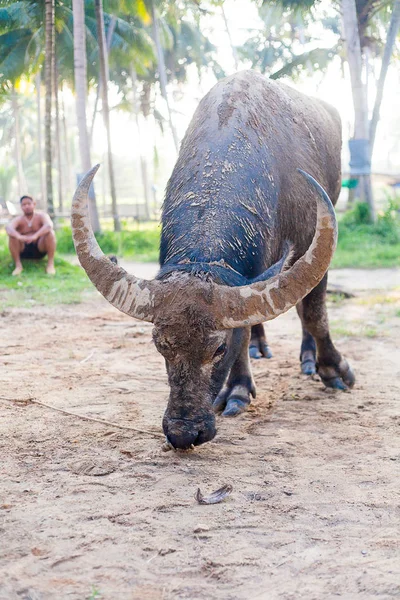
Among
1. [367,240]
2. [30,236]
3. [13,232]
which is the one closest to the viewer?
[13,232]

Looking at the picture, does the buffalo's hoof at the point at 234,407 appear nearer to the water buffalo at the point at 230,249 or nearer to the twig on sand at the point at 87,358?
the water buffalo at the point at 230,249

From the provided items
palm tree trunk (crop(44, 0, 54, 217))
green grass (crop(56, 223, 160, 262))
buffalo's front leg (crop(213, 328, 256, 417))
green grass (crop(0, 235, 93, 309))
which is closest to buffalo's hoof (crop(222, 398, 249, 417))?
buffalo's front leg (crop(213, 328, 256, 417))

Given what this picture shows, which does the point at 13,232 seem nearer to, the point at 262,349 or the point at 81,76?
the point at 81,76

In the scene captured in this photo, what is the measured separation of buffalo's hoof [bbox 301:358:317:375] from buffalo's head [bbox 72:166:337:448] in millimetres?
2526

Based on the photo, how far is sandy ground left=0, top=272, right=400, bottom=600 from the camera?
2764mm

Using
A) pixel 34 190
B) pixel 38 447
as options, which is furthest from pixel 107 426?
pixel 34 190

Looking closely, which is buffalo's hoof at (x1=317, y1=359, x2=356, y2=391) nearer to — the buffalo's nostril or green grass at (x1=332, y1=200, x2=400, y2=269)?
the buffalo's nostril

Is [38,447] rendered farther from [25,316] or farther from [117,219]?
[117,219]

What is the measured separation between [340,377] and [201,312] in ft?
8.00

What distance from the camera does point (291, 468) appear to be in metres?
4.00

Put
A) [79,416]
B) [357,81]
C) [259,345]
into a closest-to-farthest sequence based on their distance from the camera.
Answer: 1. [79,416]
2. [259,345]
3. [357,81]

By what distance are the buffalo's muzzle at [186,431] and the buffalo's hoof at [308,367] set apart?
2656 millimetres

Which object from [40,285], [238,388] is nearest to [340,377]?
[238,388]

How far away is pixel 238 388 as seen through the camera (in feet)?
17.3
